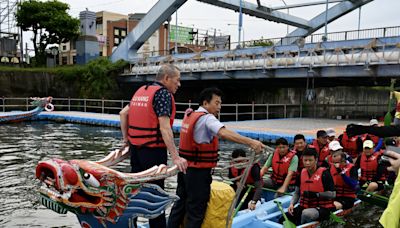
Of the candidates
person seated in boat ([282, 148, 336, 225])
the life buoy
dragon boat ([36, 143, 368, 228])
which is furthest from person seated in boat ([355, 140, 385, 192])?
the life buoy

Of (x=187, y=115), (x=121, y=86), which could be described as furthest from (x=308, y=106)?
(x=187, y=115)

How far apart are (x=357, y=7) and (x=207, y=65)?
18313 mm

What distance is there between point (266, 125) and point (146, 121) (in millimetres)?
14277

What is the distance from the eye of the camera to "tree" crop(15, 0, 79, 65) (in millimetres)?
31844

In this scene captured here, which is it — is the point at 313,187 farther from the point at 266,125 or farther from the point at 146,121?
the point at 266,125

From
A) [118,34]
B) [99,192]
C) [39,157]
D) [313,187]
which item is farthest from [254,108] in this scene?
[99,192]

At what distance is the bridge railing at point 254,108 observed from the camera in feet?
79.0

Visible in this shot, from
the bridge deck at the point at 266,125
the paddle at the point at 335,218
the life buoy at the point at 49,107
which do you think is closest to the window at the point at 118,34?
the life buoy at the point at 49,107

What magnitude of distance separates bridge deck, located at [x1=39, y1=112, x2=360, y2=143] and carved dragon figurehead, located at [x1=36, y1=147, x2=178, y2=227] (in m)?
10.6

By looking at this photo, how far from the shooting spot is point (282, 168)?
629 cm

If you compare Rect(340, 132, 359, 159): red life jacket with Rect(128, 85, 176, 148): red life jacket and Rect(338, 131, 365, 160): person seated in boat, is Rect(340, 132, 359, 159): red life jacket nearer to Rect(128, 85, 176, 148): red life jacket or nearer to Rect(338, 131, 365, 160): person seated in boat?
Rect(338, 131, 365, 160): person seated in boat

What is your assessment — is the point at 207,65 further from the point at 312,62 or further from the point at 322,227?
the point at 322,227

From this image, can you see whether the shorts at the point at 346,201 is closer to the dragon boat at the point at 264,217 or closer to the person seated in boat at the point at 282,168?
the dragon boat at the point at 264,217

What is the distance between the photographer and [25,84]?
25.9 meters
